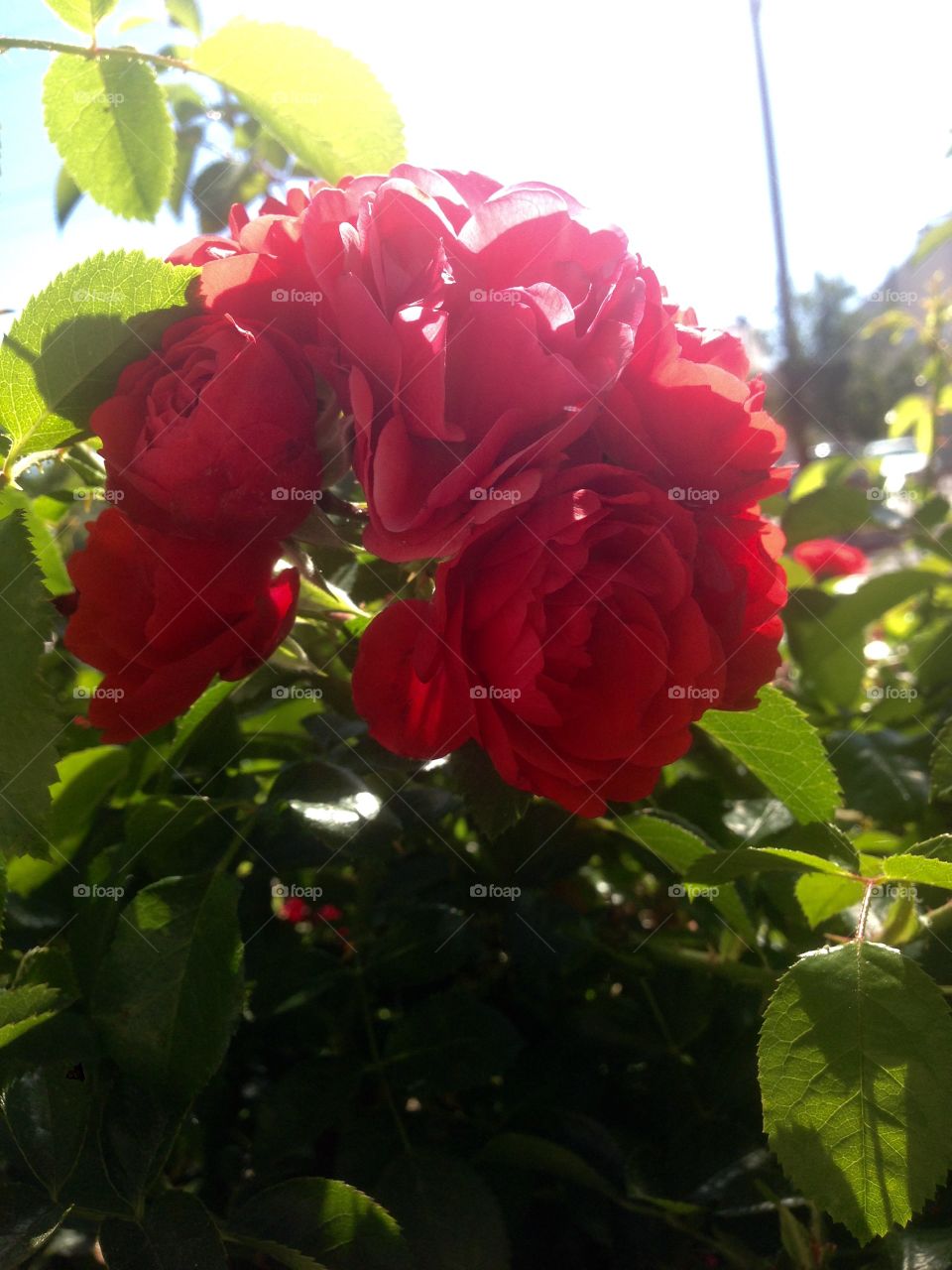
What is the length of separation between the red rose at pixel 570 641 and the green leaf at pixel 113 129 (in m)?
0.42

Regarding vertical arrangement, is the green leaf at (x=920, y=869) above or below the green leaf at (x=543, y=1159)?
above

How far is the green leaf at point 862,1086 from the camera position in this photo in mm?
367

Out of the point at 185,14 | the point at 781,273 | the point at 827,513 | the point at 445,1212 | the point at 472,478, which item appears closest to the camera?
the point at 472,478

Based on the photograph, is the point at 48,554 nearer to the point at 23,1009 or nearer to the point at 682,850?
the point at 23,1009

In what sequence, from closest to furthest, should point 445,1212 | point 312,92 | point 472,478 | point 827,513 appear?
point 472,478 < point 445,1212 < point 312,92 < point 827,513

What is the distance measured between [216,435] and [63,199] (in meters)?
0.66

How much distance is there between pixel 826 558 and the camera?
92 centimetres

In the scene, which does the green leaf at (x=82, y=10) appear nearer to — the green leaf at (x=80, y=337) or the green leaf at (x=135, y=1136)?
the green leaf at (x=80, y=337)

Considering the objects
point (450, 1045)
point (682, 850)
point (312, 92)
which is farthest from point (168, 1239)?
point (312, 92)

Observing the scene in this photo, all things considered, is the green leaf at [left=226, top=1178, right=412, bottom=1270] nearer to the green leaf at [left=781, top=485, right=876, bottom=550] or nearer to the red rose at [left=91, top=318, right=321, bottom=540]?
the red rose at [left=91, top=318, right=321, bottom=540]

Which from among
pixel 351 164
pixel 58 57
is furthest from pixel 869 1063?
pixel 58 57

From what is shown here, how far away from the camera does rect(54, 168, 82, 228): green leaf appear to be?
2.87 ft

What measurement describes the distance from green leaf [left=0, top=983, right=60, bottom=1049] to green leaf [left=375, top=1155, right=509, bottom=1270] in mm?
194

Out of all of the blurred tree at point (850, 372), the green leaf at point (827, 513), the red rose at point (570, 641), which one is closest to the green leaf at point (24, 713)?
the red rose at point (570, 641)
